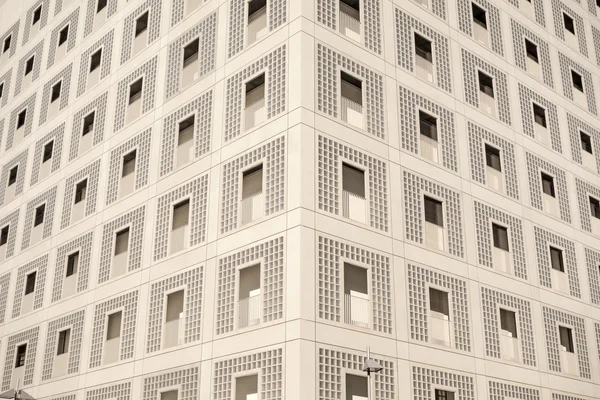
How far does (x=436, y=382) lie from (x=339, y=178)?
7.46 metres

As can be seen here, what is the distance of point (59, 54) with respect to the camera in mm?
41312

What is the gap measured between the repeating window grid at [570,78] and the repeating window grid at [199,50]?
18.0m

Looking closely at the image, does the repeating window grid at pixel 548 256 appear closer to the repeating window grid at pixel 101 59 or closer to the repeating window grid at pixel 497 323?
the repeating window grid at pixel 497 323

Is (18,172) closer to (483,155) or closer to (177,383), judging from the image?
(177,383)

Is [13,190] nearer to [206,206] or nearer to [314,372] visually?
[206,206]

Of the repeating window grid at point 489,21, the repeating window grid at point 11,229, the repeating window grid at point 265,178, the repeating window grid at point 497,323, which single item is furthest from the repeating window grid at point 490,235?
the repeating window grid at point 11,229

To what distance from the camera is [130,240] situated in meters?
30.5

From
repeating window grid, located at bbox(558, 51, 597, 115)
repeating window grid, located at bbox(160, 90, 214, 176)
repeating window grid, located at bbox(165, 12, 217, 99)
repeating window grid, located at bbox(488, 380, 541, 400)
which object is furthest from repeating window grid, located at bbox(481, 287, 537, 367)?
repeating window grid, located at bbox(165, 12, 217, 99)

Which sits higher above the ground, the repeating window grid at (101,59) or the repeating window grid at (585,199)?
the repeating window grid at (101,59)

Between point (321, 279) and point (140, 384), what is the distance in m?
8.80

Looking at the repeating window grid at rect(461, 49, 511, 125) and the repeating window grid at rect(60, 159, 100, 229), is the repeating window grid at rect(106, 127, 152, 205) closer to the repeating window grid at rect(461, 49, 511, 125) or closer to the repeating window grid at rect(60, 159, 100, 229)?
the repeating window grid at rect(60, 159, 100, 229)

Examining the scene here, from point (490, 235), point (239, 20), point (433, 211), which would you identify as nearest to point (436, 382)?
point (433, 211)

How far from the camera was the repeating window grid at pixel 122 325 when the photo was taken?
28970 millimetres

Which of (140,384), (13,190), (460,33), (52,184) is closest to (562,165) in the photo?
(460,33)
